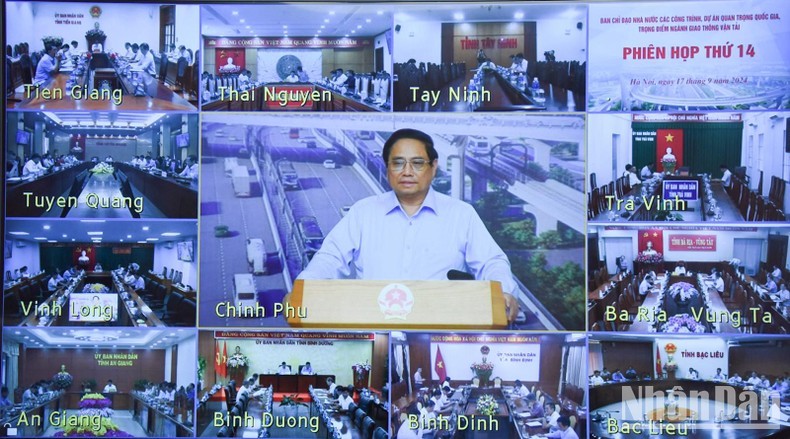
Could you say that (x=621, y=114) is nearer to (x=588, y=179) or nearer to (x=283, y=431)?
(x=588, y=179)

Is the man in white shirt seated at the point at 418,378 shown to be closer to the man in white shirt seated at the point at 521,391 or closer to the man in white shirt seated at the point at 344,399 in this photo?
the man in white shirt seated at the point at 344,399

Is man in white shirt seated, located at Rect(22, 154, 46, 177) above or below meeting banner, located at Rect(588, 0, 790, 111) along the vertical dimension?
below

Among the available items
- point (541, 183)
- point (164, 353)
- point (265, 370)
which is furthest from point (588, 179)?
point (164, 353)

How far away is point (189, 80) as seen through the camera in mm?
4387

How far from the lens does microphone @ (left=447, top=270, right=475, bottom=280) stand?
4.32 m

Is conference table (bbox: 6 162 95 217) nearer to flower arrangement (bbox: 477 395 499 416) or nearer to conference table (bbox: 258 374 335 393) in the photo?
conference table (bbox: 258 374 335 393)

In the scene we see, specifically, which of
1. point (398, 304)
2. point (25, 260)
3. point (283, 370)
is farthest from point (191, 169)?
A: point (398, 304)

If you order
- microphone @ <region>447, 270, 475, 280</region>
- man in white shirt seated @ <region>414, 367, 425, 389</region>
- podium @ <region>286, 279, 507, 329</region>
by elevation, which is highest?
microphone @ <region>447, 270, 475, 280</region>

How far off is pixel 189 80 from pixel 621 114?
2093mm

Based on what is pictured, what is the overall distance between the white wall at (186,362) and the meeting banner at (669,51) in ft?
7.38

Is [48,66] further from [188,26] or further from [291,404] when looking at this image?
[291,404]

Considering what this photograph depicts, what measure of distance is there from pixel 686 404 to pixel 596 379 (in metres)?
0.45

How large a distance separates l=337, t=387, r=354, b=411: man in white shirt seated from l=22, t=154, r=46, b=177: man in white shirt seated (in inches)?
71.8

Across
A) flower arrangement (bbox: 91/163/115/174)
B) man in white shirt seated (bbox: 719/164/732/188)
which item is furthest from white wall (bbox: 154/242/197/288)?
man in white shirt seated (bbox: 719/164/732/188)
